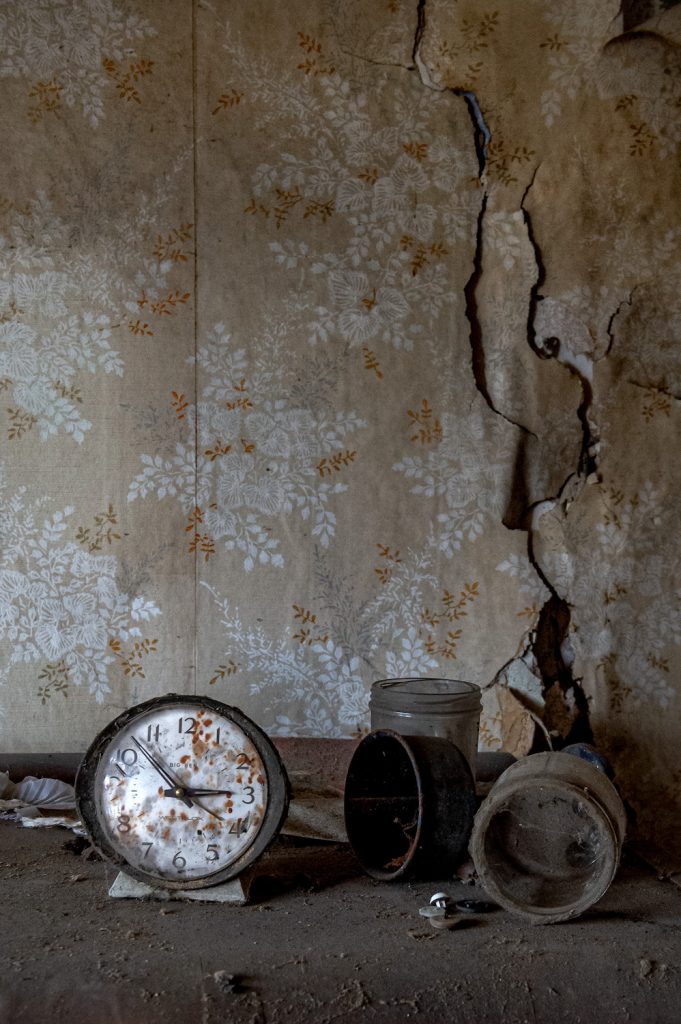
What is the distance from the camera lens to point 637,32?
2.47m

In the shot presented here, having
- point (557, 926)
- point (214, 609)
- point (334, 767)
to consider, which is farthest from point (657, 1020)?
point (214, 609)

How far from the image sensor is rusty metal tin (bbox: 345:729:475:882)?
1.81 meters

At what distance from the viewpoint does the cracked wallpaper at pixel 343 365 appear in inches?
94.7

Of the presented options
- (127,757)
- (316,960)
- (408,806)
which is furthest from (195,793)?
(408,806)

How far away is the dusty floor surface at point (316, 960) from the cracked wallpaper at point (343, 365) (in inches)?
27.3

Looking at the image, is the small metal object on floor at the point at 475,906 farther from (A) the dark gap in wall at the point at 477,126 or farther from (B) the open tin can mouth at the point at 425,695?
(A) the dark gap in wall at the point at 477,126

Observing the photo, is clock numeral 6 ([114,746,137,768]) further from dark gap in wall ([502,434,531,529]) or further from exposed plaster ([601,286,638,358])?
exposed plaster ([601,286,638,358])

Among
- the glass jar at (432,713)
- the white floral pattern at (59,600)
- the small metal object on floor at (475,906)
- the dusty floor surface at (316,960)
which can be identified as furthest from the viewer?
the white floral pattern at (59,600)

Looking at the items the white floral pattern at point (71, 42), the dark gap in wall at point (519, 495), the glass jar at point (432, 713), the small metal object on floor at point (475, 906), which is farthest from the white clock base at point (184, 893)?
the white floral pattern at point (71, 42)

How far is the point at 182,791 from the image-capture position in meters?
1.73

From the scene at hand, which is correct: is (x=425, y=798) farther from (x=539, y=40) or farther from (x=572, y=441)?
(x=539, y=40)

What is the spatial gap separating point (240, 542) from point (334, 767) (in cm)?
63

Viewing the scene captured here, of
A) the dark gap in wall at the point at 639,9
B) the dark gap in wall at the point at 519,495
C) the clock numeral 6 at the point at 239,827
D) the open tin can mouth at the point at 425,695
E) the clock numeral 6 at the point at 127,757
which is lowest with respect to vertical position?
the clock numeral 6 at the point at 239,827

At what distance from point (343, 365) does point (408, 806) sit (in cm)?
115
